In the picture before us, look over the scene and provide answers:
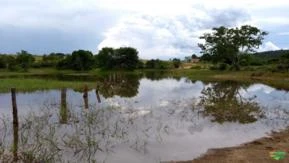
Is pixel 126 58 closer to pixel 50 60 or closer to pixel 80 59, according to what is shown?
pixel 80 59

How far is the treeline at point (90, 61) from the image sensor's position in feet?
354

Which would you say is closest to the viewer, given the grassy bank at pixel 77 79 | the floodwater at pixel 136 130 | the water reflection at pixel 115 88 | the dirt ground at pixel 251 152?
the dirt ground at pixel 251 152

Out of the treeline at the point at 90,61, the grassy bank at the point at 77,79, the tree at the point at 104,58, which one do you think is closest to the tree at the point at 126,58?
the treeline at the point at 90,61

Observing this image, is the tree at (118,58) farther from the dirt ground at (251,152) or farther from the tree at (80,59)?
the dirt ground at (251,152)

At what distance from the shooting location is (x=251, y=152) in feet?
49.8

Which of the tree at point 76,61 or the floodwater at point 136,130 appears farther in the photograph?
the tree at point 76,61

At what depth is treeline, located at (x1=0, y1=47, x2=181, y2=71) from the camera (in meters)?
108

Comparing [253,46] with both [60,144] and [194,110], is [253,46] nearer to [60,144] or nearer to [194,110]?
[194,110]

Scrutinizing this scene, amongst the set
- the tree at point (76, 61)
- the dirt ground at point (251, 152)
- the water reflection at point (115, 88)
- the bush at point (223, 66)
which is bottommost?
the dirt ground at point (251, 152)

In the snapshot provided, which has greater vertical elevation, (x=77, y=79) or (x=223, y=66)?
(x=223, y=66)

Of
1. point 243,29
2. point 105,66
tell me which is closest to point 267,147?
point 243,29

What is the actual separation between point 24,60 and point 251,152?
317 feet

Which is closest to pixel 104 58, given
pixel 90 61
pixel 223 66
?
pixel 90 61

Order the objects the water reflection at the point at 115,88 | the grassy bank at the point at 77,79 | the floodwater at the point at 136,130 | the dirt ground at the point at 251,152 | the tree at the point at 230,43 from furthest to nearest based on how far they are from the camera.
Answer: the tree at the point at 230,43 → the grassy bank at the point at 77,79 → the water reflection at the point at 115,88 → the floodwater at the point at 136,130 → the dirt ground at the point at 251,152
